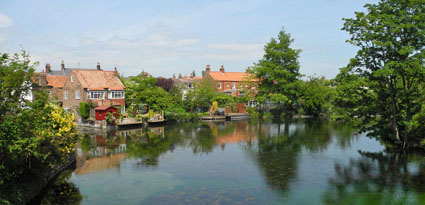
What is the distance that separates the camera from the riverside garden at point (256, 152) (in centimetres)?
1569

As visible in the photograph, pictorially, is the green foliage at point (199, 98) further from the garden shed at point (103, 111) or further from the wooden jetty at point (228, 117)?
the garden shed at point (103, 111)

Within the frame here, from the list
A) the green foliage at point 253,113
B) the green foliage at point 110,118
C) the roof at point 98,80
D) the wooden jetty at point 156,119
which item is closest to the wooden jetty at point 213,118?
the green foliage at point 253,113

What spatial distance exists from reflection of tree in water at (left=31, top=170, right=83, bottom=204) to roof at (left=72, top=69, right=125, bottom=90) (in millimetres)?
33149

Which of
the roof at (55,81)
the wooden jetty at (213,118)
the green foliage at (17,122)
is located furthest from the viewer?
the wooden jetty at (213,118)

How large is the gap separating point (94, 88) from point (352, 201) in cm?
4449

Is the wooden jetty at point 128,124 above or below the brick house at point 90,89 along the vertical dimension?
below

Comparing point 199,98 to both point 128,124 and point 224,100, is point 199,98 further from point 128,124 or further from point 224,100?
point 128,124

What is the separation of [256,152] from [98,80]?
33943 millimetres

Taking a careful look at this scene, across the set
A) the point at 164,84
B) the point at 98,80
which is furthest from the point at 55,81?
the point at 164,84

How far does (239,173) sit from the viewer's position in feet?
76.6

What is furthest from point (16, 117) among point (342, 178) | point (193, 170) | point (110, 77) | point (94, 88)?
point (110, 77)

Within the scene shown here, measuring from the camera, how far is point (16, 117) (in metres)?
13.8

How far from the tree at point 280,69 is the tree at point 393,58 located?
118 feet

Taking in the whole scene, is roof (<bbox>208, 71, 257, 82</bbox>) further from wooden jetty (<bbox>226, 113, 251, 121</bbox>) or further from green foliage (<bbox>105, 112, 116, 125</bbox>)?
green foliage (<bbox>105, 112, 116, 125</bbox>)
